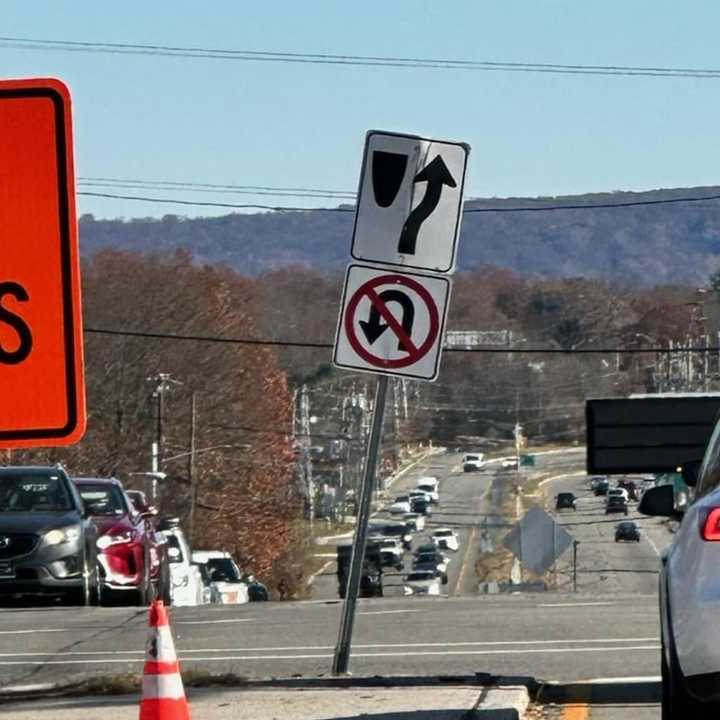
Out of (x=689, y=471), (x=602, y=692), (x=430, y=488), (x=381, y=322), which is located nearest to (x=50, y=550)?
(x=381, y=322)

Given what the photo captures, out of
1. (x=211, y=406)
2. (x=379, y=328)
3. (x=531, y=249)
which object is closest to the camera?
(x=379, y=328)

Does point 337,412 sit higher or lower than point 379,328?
lower

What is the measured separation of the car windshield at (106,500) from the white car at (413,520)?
136ft

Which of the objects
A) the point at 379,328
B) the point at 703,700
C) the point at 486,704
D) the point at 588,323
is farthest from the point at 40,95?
the point at 588,323

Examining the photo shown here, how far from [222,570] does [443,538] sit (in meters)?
26.2

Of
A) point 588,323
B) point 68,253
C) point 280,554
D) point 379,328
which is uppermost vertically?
point 68,253

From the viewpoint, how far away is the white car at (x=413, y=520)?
205 feet

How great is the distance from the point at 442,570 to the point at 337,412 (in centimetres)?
640

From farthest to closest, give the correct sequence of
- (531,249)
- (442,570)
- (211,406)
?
(211,406) → (442,570) → (531,249)

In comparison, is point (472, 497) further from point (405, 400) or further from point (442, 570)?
point (405, 400)

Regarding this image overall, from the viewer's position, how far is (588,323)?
46.0 m

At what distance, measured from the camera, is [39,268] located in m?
4.41

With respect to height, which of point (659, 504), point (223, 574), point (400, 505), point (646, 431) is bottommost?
point (400, 505)

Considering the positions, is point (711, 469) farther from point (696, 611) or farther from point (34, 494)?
point (34, 494)
